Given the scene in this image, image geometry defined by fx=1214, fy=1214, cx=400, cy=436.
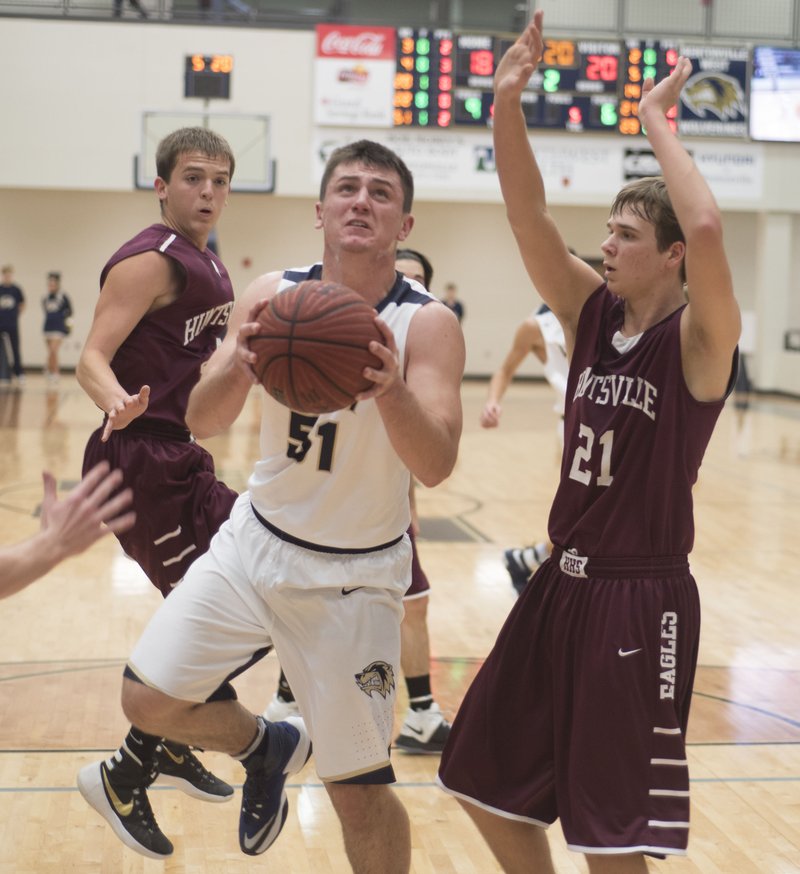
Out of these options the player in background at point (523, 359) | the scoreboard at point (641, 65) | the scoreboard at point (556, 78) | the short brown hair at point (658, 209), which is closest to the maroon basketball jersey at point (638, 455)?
the short brown hair at point (658, 209)

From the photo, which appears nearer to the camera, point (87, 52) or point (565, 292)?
point (565, 292)

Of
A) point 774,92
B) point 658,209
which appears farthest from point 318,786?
point 774,92

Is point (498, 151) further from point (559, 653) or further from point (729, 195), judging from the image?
point (729, 195)

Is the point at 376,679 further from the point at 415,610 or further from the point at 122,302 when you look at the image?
the point at 415,610

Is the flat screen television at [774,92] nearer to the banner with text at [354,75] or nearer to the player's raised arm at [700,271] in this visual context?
the banner with text at [354,75]

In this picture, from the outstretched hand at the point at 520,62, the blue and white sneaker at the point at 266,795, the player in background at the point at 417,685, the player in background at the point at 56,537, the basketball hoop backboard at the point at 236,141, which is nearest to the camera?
the player in background at the point at 56,537

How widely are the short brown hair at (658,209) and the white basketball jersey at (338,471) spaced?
22.8 inches

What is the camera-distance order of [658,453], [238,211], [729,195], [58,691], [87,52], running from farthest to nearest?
→ 1. [238,211]
2. [729,195]
3. [87,52]
4. [58,691]
5. [658,453]

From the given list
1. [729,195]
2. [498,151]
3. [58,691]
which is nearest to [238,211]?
[729,195]

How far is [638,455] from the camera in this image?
111 inches

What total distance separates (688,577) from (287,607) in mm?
989

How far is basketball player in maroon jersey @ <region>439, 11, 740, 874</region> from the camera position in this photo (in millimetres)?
2688

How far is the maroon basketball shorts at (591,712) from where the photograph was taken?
8.85 feet

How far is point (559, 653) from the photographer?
2.85 meters
